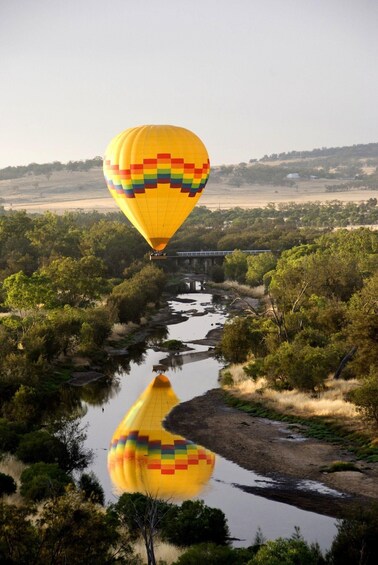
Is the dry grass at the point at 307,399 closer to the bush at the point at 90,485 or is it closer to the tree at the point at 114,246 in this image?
the bush at the point at 90,485

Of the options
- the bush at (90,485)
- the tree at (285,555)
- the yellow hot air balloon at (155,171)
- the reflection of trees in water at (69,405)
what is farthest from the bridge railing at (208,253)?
the tree at (285,555)

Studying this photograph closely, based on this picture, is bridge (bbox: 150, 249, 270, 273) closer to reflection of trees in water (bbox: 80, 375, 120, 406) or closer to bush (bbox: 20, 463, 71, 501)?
reflection of trees in water (bbox: 80, 375, 120, 406)

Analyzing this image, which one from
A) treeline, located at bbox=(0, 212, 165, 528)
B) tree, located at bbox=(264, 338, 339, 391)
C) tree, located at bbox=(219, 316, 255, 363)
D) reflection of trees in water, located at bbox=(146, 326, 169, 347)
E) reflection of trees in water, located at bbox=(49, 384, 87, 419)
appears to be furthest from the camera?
reflection of trees in water, located at bbox=(146, 326, 169, 347)

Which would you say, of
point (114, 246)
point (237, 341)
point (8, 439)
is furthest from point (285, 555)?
point (114, 246)

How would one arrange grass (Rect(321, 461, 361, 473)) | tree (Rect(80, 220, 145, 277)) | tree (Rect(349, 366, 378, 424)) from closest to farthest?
1. grass (Rect(321, 461, 361, 473))
2. tree (Rect(349, 366, 378, 424))
3. tree (Rect(80, 220, 145, 277))

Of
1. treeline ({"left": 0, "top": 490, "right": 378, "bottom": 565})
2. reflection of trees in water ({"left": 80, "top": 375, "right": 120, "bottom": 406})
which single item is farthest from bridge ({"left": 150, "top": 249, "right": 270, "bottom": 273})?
treeline ({"left": 0, "top": 490, "right": 378, "bottom": 565})

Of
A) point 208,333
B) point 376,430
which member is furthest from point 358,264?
point 376,430

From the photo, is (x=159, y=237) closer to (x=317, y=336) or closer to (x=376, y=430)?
(x=317, y=336)

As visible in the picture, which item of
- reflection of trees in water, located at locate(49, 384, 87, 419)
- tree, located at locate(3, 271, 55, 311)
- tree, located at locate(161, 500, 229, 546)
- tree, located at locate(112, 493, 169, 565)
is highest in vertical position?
tree, located at locate(3, 271, 55, 311)
